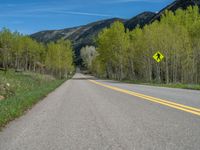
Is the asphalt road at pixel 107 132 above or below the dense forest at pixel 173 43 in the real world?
below

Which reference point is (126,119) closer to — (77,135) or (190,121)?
(190,121)

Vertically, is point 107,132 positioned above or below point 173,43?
below

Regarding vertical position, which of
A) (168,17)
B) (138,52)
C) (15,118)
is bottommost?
(15,118)

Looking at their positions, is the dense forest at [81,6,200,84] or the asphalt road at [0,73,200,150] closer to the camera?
the asphalt road at [0,73,200,150]

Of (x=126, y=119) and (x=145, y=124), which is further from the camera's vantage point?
(x=126, y=119)

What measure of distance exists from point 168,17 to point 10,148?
4386 centimetres

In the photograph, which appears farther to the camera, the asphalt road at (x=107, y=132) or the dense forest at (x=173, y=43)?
the dense forest at (x=173, y=43)

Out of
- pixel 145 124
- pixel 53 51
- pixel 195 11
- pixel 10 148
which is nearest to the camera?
pixel 10 148

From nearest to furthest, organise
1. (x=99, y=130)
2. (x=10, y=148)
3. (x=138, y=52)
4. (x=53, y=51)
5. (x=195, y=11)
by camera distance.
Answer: (x=10, y=148) < (x=99, y=130) < (x=195, y=11) < (x=138, y=52) < (x=53, y=51)

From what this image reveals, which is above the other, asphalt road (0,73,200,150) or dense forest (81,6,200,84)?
dense forest (81,6,200,84)

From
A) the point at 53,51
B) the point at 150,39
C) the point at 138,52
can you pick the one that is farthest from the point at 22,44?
the point at 150,39

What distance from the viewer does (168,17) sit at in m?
46.5

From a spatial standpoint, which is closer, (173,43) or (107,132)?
(107,132)

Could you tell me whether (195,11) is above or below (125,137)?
above
